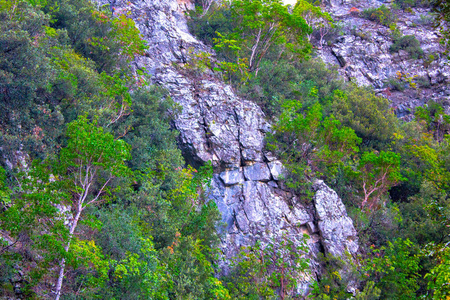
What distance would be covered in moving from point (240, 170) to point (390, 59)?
2390 centimetres

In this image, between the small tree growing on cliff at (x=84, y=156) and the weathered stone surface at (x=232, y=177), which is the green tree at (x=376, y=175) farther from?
the small tree growing on cliff at (x=84, y=156)

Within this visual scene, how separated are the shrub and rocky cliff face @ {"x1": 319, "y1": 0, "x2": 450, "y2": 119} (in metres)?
0.40

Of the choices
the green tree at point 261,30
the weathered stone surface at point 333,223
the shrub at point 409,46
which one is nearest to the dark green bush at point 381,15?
the shrub at point 409,46

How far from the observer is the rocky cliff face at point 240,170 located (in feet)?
48.3

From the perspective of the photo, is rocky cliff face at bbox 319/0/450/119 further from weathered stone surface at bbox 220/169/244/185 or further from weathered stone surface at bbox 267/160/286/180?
weathered stone surface at bbox 220/169/244/185

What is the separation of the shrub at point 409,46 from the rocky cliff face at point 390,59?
1.33ft

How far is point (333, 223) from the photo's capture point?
15398 mm

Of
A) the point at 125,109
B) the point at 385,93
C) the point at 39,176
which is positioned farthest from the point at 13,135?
the point at 385,93

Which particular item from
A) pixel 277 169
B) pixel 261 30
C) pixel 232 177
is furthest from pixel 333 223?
pixel 261 30

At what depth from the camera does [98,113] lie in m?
12.6

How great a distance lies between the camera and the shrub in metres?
30.6

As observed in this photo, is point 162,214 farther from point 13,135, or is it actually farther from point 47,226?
point 13,135

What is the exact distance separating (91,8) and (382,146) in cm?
2035

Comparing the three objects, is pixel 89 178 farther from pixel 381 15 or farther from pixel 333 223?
pixel 381 15
